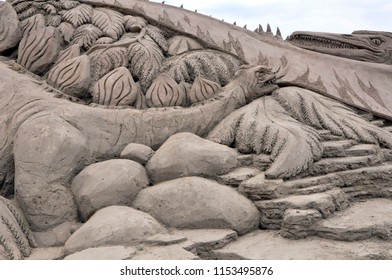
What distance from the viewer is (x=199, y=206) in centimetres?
334

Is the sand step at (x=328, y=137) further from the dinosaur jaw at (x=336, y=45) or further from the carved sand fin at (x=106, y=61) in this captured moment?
the carved sand fin at (x=106, y=61)

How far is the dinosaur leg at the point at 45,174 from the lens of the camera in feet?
11.4

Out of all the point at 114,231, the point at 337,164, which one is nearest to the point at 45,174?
the point at 114,231

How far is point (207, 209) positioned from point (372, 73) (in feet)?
8.37

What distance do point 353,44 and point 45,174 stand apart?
348cm

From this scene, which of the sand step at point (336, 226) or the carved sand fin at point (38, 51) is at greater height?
the carved sand fin at point (38, 51)

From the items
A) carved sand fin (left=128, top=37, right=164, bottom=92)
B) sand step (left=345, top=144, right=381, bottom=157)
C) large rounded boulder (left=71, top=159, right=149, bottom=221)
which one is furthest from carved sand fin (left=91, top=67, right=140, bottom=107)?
sand step (left=345, top=144, right=381, bottom=157)

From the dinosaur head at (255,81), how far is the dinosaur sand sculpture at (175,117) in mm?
10

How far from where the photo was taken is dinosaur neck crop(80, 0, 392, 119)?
4.59 metres

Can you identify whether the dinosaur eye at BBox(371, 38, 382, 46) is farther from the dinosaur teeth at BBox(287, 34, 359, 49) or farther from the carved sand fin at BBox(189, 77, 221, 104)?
the carved sand fin at BBox(189, 77, 221, 104)

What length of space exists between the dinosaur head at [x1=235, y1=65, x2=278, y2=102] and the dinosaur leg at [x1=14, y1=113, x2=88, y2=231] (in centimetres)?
161

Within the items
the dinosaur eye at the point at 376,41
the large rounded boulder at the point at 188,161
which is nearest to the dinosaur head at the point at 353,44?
the dinosaur eye at the point at 376,41

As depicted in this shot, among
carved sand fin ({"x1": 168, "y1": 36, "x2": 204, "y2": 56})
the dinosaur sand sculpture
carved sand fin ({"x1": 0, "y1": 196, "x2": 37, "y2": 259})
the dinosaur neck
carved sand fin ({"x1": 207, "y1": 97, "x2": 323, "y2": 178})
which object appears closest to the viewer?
carved sand fin ({"x1": 0, "y1": 196, "x2": 37, "y2": 259})

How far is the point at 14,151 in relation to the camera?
3617 mm
